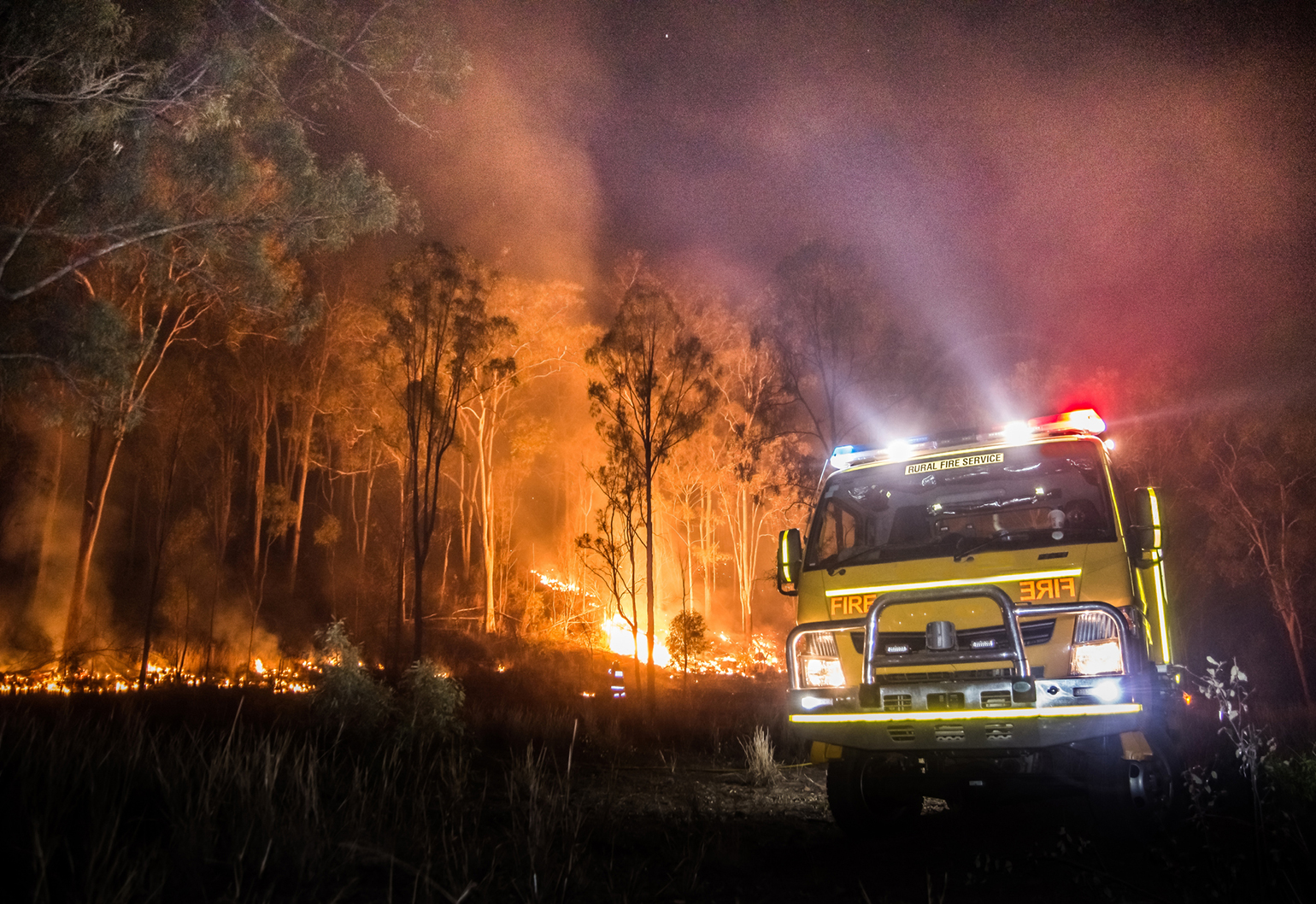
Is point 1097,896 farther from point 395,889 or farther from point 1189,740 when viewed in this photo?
point 395,889

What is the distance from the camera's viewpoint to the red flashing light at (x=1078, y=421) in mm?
6367

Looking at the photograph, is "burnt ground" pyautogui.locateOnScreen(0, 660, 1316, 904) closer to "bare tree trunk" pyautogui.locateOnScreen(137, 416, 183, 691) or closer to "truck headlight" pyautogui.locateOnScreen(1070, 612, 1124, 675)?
"truck headlight" pyautogui.locateOnScreen(1070, 612, 1124, 675)

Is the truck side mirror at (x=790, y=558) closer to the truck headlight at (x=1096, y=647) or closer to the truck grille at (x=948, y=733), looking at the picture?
the truck grille at (x=948, y=733)

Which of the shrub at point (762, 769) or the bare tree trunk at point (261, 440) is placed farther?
the bare tree trunk at point (261, 440)

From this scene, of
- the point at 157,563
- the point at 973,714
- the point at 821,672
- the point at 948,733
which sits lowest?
the point at 948,733

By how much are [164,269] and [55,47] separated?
3905 mm

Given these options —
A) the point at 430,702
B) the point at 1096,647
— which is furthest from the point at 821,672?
the point at 430,702

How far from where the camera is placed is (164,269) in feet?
48.5

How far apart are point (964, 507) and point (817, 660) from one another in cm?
171

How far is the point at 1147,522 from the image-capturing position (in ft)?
18.8

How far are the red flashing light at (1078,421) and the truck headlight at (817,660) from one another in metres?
2.12

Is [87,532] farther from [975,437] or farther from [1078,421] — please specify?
[1078,421]

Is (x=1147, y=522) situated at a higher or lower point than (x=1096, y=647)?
higher

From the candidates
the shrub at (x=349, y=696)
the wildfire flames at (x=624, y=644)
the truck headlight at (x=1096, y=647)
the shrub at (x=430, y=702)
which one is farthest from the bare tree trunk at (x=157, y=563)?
the wildfire flames at (x=624, y=644)
